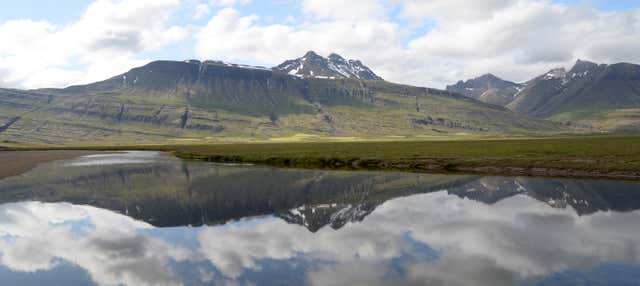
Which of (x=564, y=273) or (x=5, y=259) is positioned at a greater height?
(x=564, y=273)

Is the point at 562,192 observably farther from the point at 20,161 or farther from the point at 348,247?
the point at 20,161

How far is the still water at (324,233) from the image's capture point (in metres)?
23.5

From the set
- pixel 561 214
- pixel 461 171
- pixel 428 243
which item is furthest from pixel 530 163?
pixel 428 243

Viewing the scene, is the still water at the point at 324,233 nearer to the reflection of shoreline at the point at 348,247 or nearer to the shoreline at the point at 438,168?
the reflection of shoreline at the point at 348,247

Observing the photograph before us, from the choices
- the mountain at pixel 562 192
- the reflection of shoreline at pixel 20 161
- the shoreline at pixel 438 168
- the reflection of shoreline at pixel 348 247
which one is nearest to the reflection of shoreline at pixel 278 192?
the mountain at pixel 562 192

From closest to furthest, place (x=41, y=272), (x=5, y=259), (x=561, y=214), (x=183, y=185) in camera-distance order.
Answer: (x=41, y=272), (x=5, y=259), (x=561, y=214), (x=183, y=185)

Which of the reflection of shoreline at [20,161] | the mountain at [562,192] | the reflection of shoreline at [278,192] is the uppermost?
the mountain at [562,192]

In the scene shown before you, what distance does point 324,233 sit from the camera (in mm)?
33750

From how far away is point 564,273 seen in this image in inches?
904

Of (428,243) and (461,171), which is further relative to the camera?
(461,171)

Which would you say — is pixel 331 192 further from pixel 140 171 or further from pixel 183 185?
pixel 140 171

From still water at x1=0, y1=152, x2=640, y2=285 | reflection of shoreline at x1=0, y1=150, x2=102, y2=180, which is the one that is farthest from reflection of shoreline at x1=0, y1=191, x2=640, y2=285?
reflection of shoreline at x1=0, y1=150, x2=102, y2=180

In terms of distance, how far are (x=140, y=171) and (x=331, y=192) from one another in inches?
1780

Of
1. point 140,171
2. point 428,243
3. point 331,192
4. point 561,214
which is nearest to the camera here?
point 428,243
